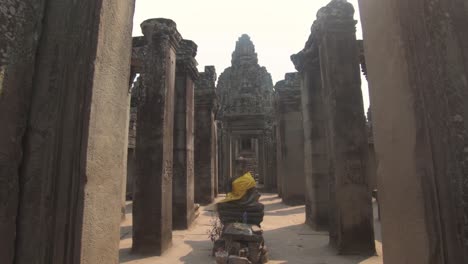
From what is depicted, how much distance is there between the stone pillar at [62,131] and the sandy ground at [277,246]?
10.9 ft

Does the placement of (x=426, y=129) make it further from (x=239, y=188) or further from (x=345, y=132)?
(x=239, y=188)

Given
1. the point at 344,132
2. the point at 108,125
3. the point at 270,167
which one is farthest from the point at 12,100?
the point at 270,167

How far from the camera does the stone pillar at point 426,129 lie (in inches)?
71.3

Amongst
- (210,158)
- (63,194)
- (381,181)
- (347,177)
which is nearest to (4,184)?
(63,194)

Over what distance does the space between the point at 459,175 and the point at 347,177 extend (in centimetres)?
373

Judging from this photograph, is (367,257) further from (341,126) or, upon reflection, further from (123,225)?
(123,225)

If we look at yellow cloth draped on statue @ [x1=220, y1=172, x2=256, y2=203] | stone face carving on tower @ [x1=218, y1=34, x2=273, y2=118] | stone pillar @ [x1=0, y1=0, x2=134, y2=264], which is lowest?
yellow cloth draped on statue @ [x1=220, y1=172, x2=256, y2=203]

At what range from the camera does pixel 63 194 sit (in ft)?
6.23

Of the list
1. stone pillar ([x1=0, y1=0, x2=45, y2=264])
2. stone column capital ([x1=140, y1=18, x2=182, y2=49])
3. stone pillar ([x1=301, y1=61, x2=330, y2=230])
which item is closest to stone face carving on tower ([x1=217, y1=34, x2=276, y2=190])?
stone pillar ([x1=301, y1=61, x2=330, y2=230])

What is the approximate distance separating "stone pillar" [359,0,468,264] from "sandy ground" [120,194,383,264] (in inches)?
120

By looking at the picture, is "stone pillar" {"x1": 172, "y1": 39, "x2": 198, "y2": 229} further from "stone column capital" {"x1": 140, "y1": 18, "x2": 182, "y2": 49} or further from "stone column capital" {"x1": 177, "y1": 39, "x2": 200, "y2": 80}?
"stone column capital" {"x1": 140, "y1": 18, "x2": 182, "y2": 49}

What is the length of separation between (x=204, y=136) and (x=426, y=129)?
11.3m

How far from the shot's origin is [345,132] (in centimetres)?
558

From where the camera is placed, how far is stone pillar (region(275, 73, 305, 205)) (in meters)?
12.2
